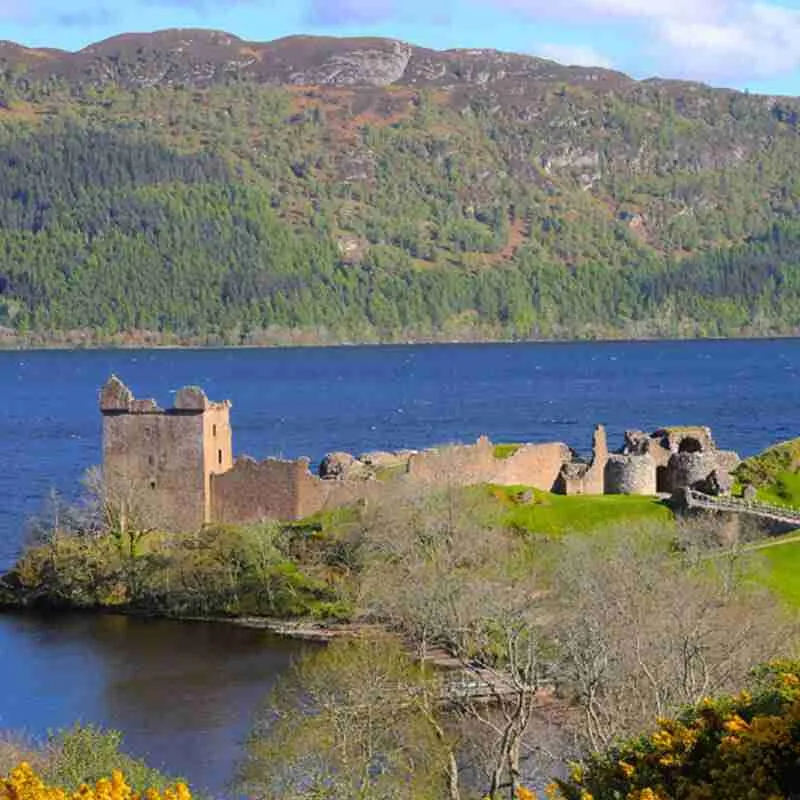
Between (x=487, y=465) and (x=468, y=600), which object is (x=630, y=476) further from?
(x=468, y=600)

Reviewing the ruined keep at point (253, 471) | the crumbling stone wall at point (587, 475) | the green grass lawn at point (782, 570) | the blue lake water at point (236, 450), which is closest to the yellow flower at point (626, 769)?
the blue lake water at point (236, 450)

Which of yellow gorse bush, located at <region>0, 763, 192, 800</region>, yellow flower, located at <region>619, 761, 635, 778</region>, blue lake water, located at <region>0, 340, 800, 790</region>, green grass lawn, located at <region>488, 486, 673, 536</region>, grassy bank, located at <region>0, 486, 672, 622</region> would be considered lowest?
blue lake water, located at <region>0, 340, 800, 790</region>

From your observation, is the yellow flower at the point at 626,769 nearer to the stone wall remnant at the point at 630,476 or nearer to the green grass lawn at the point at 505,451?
the green grass lawn at the point at 505,451

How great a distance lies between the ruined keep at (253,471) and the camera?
235ft

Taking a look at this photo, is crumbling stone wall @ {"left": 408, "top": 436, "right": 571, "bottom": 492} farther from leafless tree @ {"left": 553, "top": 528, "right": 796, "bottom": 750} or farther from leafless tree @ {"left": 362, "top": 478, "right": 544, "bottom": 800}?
leafless tree @ {"left": 553, "top": 528, "right": 796, "bottom": 750}

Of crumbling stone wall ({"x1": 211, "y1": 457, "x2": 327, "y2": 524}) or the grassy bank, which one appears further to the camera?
crumbling stone wall ({"x1": 211, "y1": 457, "x2": 327, "y2": 524})

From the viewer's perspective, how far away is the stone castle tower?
72.6 m

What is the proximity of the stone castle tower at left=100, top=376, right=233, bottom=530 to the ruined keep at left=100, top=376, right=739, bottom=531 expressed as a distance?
0.13 ft

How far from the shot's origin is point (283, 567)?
6706 centimetres

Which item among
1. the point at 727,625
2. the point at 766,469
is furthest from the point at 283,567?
the point at 727,625

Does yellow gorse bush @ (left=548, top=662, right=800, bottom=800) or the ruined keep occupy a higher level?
yellow gorse bush @ (left=548, top=662, right=800, bottom=800)

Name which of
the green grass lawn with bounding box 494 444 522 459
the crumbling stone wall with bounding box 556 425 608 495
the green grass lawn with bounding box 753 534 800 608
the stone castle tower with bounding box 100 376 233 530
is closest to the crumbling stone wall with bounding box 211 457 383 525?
the stone castle tower with bounding box 100 376 233 530

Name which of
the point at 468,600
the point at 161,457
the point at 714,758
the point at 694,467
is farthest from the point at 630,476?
Answer: the point at 714,758

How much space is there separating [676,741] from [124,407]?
170ft
